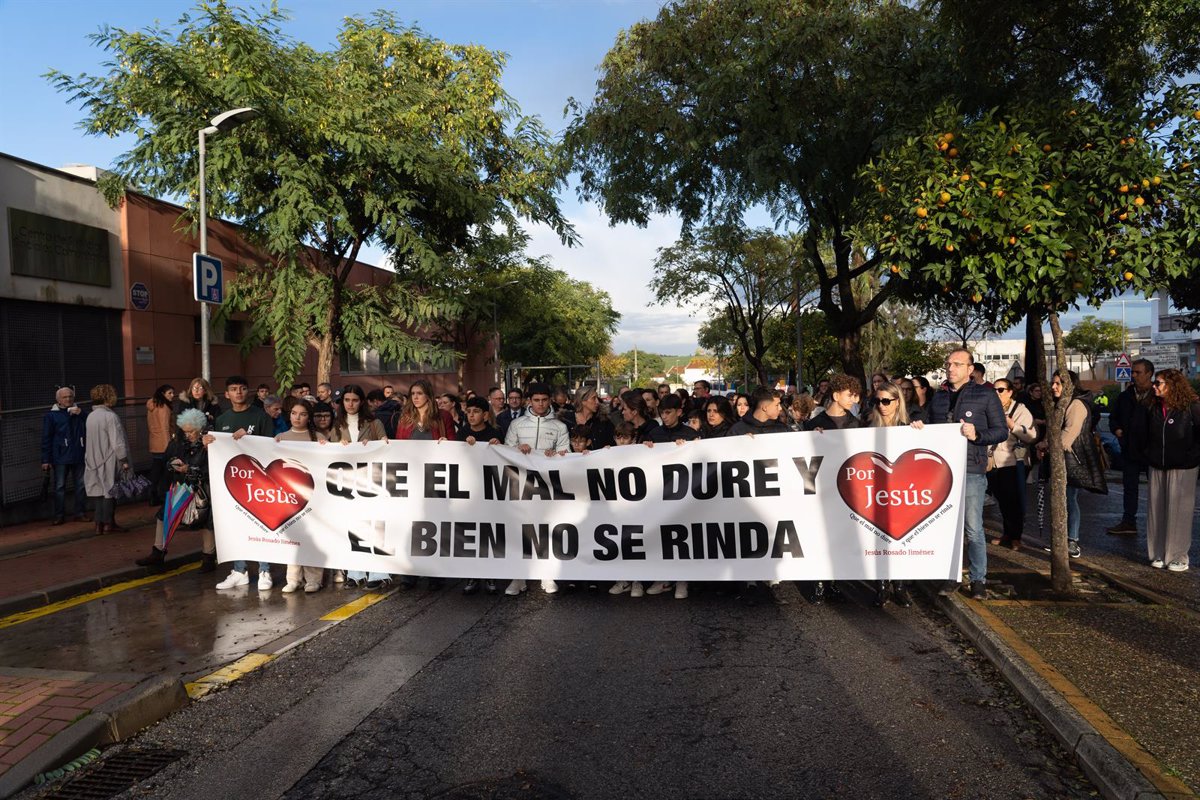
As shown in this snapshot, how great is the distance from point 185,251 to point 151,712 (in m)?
15.0

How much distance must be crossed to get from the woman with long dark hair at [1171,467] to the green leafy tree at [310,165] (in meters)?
11.7

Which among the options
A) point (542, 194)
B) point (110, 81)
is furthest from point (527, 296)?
point (110, 81)

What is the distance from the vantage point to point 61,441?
11.8m

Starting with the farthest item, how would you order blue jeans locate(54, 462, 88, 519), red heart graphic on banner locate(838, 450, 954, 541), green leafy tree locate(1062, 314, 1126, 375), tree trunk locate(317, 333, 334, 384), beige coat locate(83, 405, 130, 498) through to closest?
green leafy tree locate(1062, 314, 1126, 375), tree trunk locate(317, 333, 334, 384), blue jeans locate(54, 462, 88, 519), beige coat locate(83, 405, 130, 498), red heart graphic on banner locate(838, 450, 954, 541)

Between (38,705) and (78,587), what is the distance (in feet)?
12.7

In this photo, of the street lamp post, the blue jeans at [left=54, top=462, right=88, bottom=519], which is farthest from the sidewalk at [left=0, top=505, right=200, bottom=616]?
the street lamp post

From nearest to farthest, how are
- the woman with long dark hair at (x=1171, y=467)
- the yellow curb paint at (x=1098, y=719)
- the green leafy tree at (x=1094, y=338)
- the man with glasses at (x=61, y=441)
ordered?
the yellow curb paint at (x=1098, y=719) < the woman with long dark hair at (x=1171, y=467) < the man with glasses at (x=61, y=441) < the green leafy tree at (x=1094, y=338)

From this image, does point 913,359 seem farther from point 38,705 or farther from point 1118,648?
point 38,705

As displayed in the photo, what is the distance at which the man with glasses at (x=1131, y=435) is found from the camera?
883 centimetres

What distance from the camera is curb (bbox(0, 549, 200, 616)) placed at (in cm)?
759

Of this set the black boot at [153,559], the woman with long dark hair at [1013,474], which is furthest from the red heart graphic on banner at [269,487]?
the woman with long dark hair at [1013,474]

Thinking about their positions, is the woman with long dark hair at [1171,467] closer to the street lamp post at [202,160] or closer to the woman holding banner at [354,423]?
the woman holding banner at [354,423]

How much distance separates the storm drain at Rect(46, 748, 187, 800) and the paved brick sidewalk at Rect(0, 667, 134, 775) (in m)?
0.29

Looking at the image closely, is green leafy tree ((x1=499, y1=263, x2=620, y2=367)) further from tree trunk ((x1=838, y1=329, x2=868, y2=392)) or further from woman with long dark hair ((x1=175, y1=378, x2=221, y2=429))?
woman with long dark hair ((x1=175, y1=378, x2=221, y2=429))
